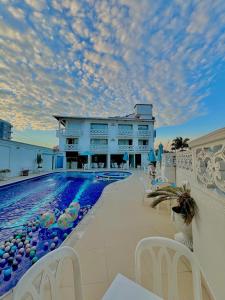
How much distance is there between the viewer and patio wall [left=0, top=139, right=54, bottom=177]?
12.1m

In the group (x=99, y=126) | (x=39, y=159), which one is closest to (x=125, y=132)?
(x=99, y=126)

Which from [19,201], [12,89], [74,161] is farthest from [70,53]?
[74,161]

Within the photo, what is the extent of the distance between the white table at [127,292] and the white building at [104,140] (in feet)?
63.6

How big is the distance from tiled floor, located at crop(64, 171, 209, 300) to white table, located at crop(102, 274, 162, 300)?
0.97 m

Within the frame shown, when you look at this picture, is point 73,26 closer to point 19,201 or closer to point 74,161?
point 19,201

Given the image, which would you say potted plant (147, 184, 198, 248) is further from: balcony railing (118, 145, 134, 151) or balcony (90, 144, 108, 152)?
balcony railing (118, 145, 134, 151)

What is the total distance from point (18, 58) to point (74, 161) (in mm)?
16641

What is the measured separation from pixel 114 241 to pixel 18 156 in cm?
1425

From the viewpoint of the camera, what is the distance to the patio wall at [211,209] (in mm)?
1527

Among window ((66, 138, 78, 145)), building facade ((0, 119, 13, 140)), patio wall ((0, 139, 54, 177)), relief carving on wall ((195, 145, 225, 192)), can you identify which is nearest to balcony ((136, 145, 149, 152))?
window ((66, 138, 78, 145))

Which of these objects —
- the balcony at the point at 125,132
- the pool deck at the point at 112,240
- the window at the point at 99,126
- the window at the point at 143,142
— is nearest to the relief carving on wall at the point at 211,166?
the pool deck at the point at 112,240

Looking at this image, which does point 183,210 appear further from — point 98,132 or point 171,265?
point 98,132

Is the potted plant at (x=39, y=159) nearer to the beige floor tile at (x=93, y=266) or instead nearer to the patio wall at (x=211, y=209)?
the beige floor tile at (x=93, y=266)

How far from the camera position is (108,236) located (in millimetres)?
3193
